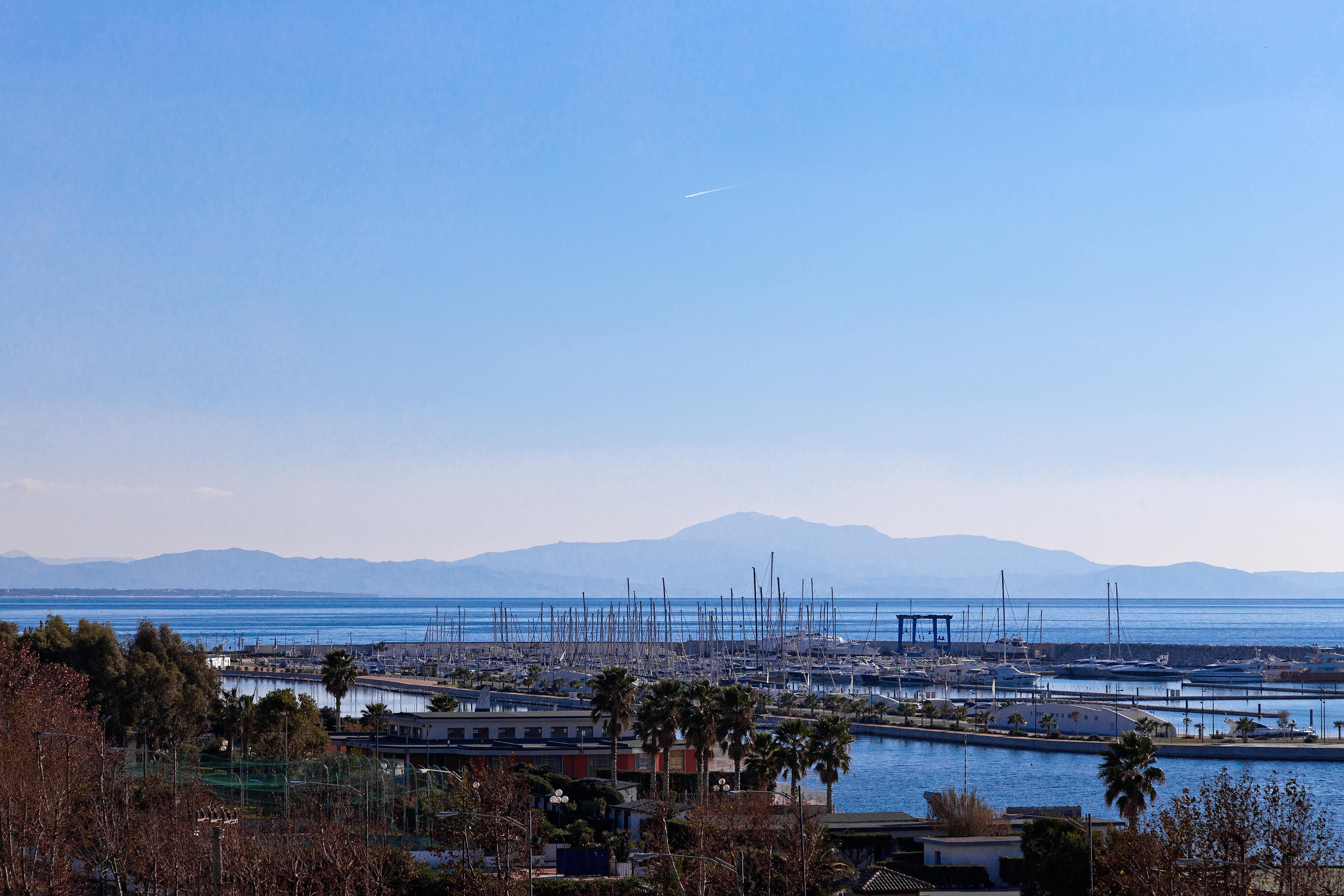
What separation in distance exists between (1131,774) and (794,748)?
14.7 metres

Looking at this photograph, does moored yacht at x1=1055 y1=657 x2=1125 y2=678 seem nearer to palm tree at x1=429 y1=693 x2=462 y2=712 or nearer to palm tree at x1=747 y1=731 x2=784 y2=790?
palm tree at x1=429 y1=693 x2=462 y2=712

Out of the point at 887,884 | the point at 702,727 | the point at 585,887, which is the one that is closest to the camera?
the point at 585,887

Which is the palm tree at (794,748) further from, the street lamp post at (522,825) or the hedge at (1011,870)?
the street lamp post at (522,825)

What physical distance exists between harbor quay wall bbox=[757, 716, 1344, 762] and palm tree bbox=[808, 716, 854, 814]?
3405 cm

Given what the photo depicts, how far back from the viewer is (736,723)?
194 ft

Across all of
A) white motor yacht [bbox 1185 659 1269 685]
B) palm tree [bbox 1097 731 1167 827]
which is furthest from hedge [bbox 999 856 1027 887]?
white motor yacht [bbox 1185 659 1269 685]

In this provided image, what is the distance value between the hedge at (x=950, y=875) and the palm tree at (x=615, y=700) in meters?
19.2

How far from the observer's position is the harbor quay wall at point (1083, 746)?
3743 inches

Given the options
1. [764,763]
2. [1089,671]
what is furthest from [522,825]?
[1089,671]

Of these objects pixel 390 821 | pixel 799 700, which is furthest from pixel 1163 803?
pixel 799 700

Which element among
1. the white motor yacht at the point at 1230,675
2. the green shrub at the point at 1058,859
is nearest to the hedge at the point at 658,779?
the green shrub at the point at 1058,859

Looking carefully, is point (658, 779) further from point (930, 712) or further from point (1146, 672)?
point (1146, 672)

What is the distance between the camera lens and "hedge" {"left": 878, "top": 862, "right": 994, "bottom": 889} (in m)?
45.4

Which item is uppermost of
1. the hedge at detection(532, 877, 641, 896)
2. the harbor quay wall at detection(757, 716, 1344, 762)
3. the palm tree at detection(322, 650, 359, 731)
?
the palm tree at detection(322, 650, 359, 731)
